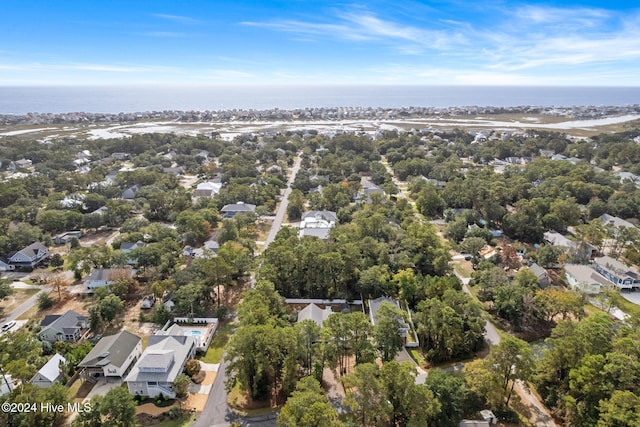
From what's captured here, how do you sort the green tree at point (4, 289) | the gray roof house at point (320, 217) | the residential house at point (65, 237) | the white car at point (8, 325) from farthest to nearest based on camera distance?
the gray roof house at point (320, 217) → the residential house at point (65, 237) → the green tree at point (4, 289) → the white car at point (8, 325)

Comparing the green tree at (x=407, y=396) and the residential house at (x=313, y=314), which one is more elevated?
the green tree at (x=407, y=396)

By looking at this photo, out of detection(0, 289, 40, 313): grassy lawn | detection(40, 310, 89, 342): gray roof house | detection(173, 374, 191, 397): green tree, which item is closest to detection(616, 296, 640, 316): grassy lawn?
detection(173, 374, 191, 397): green tree

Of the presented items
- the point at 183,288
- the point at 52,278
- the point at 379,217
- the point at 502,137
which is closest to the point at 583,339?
the point at 379,217

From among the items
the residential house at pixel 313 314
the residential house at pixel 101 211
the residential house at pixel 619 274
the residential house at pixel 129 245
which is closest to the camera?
the residential house at pixel 313 314

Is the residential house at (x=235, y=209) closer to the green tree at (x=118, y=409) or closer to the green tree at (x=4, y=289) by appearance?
the green tree at (x=4, y=289)

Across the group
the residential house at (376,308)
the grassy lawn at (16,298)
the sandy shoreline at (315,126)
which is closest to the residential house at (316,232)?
the residential house at (376,308)
